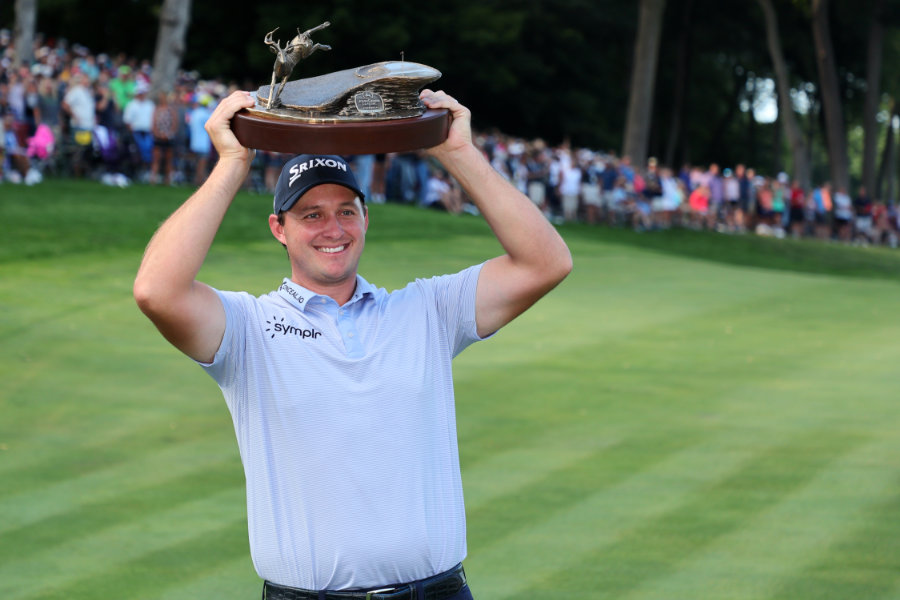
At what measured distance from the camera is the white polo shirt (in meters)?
3.69

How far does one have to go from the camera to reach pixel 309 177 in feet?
12.8

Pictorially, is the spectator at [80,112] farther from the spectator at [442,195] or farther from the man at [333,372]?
the man at [333,372]

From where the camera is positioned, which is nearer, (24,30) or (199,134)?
(199,134)

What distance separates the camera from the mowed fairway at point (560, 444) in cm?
737

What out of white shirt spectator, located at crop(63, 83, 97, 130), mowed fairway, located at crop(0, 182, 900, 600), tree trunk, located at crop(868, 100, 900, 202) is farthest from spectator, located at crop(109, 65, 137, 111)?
tree trunk, located at crop(868, 100, 900, 202)

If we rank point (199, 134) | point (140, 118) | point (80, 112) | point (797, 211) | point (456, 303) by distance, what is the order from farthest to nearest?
point (797, 211)
point (199, 134)
point (140, 118)
point (80, 112)
point (456, 303)

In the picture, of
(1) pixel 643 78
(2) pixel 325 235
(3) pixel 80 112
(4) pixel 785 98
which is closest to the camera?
(2) pixel 325 235

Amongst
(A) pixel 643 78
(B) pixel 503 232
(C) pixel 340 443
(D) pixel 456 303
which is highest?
(A) pixel 643 78

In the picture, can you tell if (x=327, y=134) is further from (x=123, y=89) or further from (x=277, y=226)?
(x=123, y=89)

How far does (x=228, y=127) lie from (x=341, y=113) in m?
0.34

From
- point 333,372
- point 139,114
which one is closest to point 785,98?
point 139,114

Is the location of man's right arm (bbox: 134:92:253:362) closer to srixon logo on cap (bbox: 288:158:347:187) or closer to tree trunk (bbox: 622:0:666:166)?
srixon logo on cap (bbox: 288:158:347:187)

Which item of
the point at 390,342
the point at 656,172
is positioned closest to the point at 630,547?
the point at 390,342

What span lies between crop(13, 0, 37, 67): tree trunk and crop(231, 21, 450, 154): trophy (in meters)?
25.6
